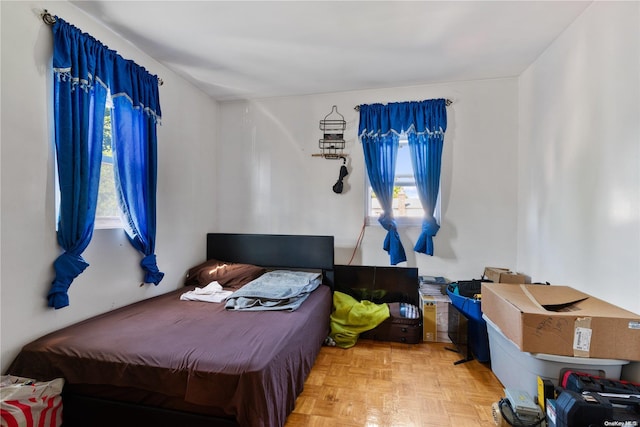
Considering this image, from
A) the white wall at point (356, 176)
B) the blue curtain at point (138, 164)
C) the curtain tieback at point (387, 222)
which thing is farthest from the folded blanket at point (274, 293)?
the curtain tieback at point (387, 222)

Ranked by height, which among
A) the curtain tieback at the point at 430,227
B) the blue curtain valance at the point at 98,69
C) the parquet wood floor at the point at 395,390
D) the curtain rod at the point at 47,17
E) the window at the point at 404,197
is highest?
the curtain rod at the point at 47,17

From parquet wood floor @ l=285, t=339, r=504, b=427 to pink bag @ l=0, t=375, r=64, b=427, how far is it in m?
1.23

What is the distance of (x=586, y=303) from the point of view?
5.50ft

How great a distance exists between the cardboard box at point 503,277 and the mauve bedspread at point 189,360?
1.82 metres

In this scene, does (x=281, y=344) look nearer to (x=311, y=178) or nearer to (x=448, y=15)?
(x=311, y=178)

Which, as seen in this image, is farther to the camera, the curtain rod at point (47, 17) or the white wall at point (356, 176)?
the white wall at point (356, 176)

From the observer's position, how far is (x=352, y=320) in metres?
2.75

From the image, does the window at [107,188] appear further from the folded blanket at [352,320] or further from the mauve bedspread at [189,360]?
the folded blanket at [352,320]

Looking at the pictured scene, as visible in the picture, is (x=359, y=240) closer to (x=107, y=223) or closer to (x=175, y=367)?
(x=175, y=367)

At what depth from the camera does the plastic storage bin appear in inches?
57.2

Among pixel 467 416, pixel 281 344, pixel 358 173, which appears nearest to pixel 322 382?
pixel 281 344

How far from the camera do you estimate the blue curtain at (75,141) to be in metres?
1.77

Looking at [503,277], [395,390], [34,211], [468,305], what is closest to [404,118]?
[503,277]

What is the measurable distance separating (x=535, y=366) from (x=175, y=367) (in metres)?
1.91
